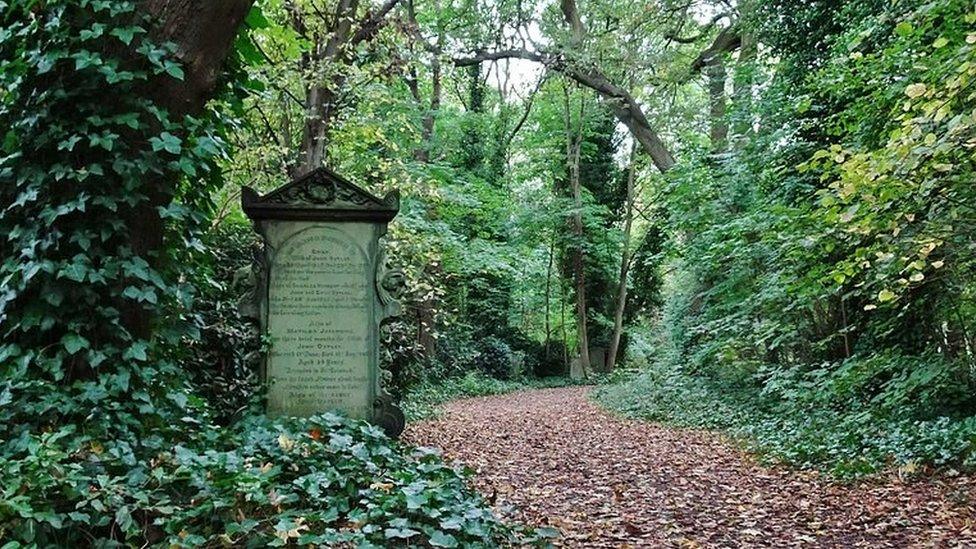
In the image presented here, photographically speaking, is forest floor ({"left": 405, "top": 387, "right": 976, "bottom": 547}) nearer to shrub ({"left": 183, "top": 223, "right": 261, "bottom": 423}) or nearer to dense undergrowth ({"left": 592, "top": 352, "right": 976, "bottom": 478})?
dense undergrowth ({"left": 592, "top": 352, "right": 976, "bottom": 478})

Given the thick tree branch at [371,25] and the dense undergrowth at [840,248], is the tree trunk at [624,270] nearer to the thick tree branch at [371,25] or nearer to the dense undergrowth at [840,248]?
the dense undergrowth at [840,248]

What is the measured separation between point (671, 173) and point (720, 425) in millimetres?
5280

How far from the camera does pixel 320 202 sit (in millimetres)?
6895

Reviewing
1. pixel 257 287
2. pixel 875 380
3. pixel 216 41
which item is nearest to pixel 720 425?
pixel 875 380

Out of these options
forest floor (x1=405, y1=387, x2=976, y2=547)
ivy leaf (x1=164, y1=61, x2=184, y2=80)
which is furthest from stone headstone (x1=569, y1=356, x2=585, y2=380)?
ivy leaf (x1=164, y1=61, x2=184, y2=80)

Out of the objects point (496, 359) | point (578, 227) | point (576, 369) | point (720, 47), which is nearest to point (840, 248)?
point (720, 47)

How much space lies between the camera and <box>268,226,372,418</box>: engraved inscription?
6.72m

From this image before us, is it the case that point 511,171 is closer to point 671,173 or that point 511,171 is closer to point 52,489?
point 671,173

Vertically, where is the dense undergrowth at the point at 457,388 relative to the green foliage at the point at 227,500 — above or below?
below

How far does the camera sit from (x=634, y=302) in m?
27.7

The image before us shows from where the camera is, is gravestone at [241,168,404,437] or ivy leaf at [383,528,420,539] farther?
gravestone at [241,168,404,437]

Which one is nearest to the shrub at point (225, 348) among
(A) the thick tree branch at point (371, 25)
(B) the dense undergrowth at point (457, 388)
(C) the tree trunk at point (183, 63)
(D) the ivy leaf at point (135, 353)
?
(C) the tree trunk at point (183, 63)

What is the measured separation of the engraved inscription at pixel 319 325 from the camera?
6.72 metres

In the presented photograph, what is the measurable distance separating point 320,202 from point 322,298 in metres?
0.92
